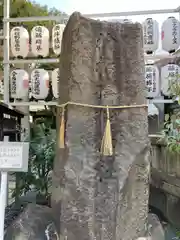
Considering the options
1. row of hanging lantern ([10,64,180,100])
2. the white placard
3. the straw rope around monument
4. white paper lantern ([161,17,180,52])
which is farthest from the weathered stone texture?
white paper lantern ([161,17,180,52])

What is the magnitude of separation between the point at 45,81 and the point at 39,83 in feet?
0.34

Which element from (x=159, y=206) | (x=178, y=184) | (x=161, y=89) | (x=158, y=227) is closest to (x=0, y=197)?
(x=158, y=227)

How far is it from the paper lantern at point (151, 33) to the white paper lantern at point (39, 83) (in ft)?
5.70

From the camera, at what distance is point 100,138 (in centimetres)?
242

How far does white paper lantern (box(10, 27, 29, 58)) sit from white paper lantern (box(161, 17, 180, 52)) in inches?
88.9

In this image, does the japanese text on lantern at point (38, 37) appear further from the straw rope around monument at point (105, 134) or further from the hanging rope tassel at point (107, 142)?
the hanging rope tassel at point (107, 142)

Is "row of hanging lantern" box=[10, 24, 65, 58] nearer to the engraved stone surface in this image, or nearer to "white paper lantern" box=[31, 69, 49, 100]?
"white paper lantern" box=[31, 69, 49, 100]

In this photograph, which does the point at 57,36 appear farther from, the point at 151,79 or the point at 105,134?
the point at 105,134

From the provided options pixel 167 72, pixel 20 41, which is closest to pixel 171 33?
pixel 167 72

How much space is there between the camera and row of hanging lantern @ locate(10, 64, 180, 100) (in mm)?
4965

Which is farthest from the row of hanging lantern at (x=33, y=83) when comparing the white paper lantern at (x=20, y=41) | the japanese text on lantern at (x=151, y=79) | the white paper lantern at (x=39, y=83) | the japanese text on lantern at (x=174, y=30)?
the japanese text on lantern at (x=174, y=30)

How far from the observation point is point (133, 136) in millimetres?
2451

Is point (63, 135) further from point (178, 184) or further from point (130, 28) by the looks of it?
point (178, 184)

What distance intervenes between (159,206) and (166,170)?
57 centimetres
